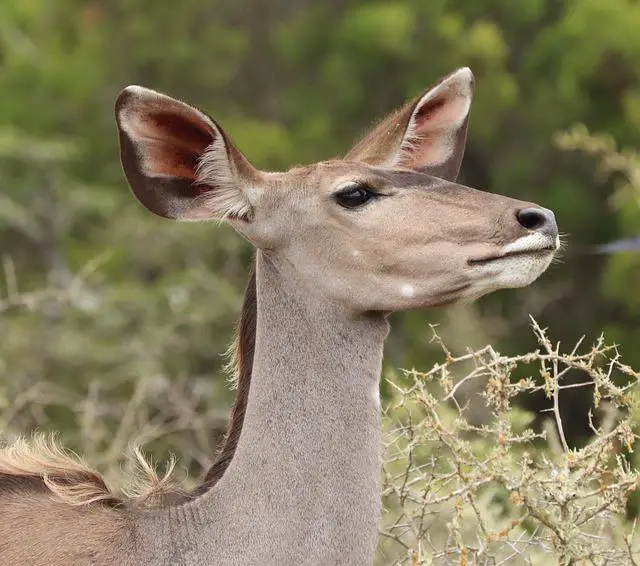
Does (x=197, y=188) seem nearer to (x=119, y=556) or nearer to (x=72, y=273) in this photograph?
(x=119, y=556)

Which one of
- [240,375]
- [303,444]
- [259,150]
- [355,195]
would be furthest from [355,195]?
[259,150]

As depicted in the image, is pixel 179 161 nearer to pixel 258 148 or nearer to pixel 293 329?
A: pixel 293 329

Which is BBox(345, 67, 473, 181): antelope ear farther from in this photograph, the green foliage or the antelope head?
the green foliage

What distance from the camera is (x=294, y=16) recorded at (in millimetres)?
17828

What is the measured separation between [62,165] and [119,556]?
44.4 ft

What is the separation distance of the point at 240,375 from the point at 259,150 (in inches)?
433

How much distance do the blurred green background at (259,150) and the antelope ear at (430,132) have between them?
579 cm

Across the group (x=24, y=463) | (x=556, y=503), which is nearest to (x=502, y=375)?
(x=556, y=503)

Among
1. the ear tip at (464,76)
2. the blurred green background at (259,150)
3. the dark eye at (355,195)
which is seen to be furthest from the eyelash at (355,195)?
the blurred green background at (259,150)

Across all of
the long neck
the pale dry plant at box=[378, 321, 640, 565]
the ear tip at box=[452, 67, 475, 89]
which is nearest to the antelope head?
the long neck

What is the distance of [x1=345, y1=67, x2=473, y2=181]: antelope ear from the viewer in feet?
16.4

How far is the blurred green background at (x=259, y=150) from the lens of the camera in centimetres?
1318

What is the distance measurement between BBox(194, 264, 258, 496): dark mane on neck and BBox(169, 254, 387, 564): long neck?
0.24 feet

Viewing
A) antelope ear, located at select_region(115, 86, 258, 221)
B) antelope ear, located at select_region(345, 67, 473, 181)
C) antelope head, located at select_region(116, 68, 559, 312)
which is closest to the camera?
antelope head, located at select_region(116, 68, 559, 312)
